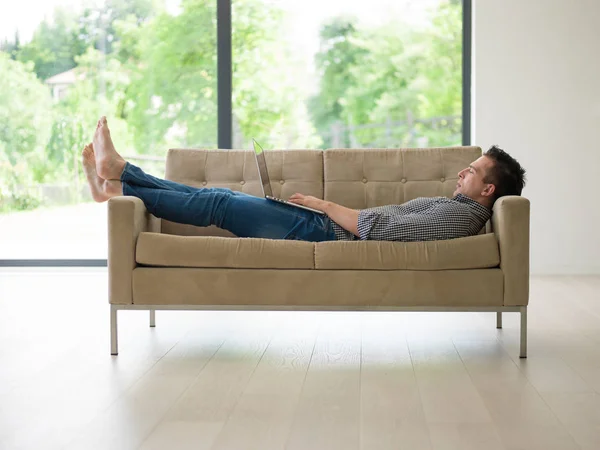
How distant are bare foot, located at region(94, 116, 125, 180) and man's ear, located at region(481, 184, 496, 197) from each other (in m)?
1.48

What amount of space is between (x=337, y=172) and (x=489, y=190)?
0.75 metres

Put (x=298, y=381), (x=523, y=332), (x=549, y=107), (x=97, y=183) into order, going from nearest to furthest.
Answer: (x=298, y=381), (x=523, y=332), (x=97, y=183), (x=549, y=107)

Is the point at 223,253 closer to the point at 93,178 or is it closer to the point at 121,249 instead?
the point at 121,249

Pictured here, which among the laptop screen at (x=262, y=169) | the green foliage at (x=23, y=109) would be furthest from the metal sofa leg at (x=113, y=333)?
the green foliage at (x=23, y=109)

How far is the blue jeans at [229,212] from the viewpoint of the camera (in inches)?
135

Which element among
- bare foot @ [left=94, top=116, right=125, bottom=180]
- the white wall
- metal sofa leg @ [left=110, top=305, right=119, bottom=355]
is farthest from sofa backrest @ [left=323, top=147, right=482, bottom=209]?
the white wall

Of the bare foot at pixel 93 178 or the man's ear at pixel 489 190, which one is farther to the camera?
the bare foot at pixel 93 178

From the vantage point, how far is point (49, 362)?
3.08 meters

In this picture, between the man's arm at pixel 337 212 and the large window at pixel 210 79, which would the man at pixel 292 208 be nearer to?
the man's arm at pixel 337 212

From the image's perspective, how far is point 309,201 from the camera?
3514mm

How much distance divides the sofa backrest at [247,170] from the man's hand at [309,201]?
1.05 ft

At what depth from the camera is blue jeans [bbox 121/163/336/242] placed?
344 centimetres

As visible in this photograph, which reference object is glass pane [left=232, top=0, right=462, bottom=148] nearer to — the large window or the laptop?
the large window

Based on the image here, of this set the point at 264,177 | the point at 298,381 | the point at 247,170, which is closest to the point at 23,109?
the point at 247,170
